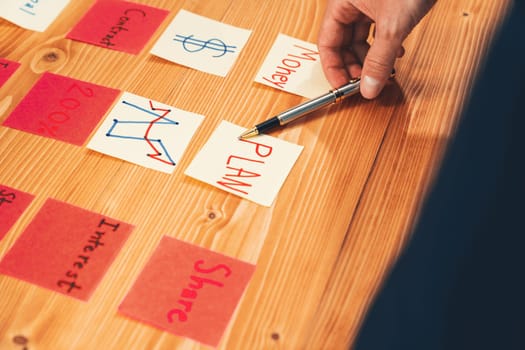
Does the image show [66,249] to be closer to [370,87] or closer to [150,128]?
[150,128]

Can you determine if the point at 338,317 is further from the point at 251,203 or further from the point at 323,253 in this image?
the point at 251,203

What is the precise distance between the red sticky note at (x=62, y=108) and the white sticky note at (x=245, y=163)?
0.18 meters

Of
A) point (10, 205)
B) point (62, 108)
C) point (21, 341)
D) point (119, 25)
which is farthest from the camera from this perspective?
point (119, 25)

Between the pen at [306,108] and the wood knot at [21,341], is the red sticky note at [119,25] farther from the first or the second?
the wood knot at [21,341]

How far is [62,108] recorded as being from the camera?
788 millimetres

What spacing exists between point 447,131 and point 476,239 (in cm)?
17

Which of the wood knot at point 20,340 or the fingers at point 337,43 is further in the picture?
the fingers at point 337,43

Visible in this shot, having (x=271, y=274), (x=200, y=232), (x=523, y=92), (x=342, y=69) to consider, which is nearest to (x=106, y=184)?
(x=200, y=232)

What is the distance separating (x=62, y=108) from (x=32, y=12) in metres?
0.26

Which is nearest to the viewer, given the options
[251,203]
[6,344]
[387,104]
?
[6,344]

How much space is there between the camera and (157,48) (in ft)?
2.84

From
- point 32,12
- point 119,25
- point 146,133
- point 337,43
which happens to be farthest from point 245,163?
point 32,12

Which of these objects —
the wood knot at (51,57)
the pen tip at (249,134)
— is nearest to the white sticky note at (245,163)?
the pen tip at (249,134)

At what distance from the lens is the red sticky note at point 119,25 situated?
0.88m
